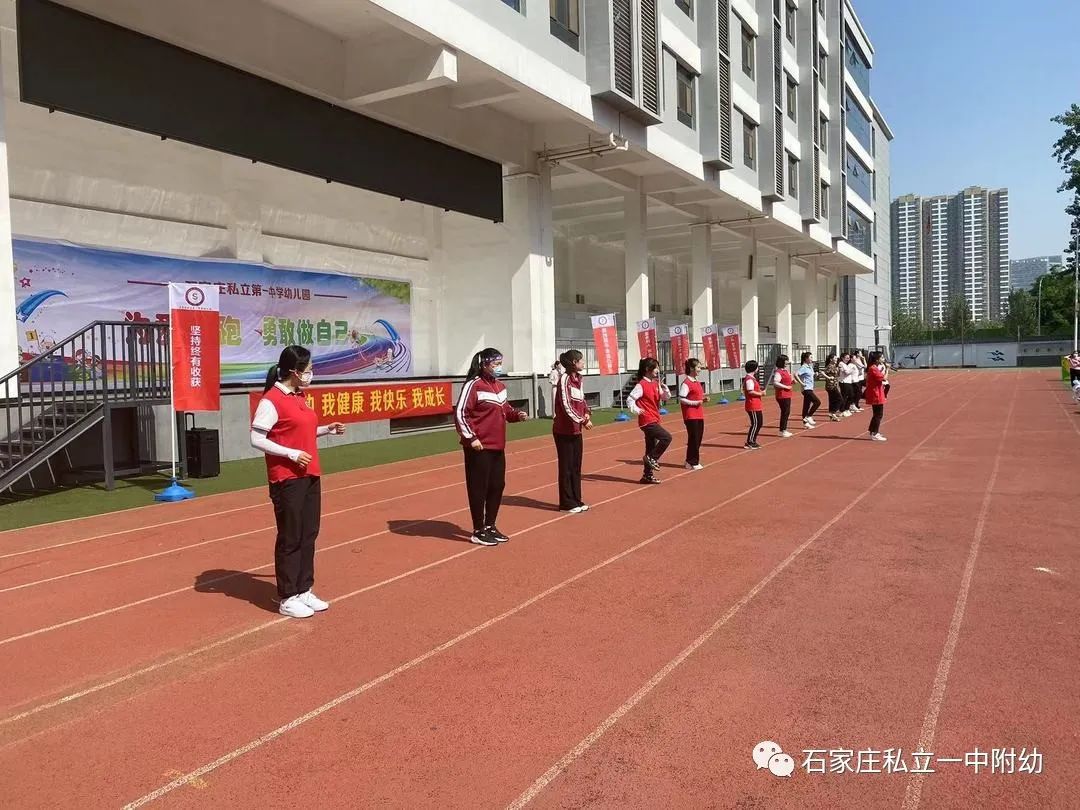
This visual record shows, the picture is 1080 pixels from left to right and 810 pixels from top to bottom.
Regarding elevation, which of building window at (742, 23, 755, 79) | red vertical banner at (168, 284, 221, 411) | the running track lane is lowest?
the running track lane

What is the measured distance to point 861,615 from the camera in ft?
16.0

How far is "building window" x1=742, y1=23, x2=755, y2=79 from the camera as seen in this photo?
30155 mm

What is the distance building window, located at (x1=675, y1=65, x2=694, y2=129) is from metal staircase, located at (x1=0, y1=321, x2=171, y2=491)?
62.3 feet

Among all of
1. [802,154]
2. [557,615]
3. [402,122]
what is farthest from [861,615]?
[802,154]

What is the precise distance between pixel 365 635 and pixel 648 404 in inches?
A: 249

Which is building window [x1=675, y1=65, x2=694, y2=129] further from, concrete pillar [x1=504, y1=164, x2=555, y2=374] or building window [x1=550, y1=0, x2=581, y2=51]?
building window [x1=550, y1=0, x2=581, y2=51]

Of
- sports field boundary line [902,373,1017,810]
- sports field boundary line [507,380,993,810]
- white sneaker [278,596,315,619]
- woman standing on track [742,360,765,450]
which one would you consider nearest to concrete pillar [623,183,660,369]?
woman standing on track [742,360,765,450]

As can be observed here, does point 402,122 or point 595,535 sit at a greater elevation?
point 402,122

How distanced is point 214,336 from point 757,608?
8.73 meters

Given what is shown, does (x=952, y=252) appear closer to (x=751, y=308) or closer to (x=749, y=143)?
(x=751, y=308)

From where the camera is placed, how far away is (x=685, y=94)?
25.3m

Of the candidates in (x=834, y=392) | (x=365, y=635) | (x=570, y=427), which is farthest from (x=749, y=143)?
(x=365, y=635)

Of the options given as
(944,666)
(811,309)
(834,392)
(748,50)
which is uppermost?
(748,50)

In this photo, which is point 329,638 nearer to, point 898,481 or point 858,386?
point 898,481
